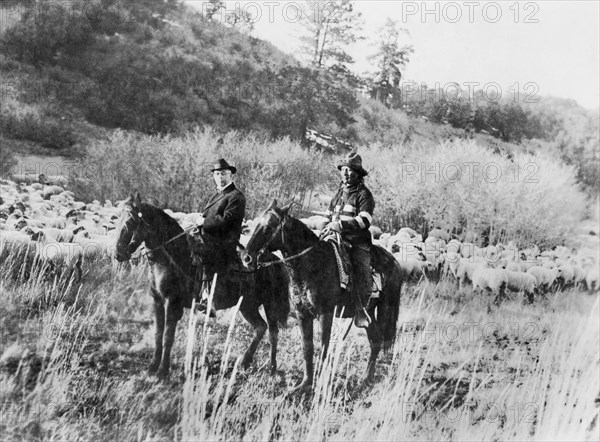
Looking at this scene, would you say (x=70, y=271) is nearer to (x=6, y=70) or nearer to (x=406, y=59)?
(x=6, y=70)

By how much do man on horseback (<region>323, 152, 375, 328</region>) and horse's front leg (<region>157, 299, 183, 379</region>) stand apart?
149 cm

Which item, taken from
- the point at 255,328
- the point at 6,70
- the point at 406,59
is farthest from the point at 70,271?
the point at 406,59

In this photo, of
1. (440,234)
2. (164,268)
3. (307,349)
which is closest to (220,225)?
(164,268)

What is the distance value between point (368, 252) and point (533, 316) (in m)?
2.54

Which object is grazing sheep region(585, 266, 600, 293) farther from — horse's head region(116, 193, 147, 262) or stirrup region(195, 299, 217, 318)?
horse's head region(116, 193, 147, 262)

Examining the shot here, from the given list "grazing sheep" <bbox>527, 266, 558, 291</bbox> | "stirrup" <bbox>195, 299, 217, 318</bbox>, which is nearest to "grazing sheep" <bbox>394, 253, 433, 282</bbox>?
"grazing sheep" <bbox>527, 266, 558, 291</bbox>

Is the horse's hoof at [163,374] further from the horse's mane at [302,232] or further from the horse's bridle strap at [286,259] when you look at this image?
the horse's mane at [302,232]

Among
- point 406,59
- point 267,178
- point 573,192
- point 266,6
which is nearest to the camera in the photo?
point 266,6

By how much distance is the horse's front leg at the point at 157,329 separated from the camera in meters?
3.58

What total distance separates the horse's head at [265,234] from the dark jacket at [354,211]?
0.71 m

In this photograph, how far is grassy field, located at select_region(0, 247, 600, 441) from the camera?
3318 millimetres

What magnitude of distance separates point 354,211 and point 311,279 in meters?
0.72

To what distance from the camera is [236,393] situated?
3.82 metres

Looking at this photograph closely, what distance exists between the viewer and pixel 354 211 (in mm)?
4348
